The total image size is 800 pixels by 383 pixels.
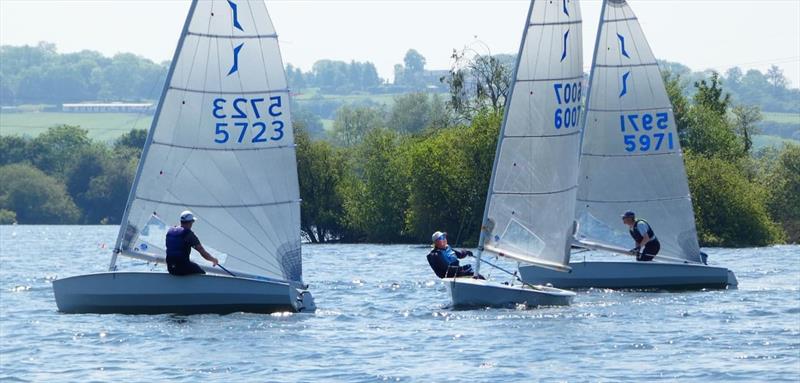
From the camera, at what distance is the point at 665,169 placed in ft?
117

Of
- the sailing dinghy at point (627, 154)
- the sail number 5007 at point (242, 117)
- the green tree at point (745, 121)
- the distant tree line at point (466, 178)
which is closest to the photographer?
the sail number 5007 at point (242, 117)

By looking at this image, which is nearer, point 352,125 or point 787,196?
point 787,196

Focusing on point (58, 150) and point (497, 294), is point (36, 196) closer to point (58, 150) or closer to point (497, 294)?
point (58, 150)

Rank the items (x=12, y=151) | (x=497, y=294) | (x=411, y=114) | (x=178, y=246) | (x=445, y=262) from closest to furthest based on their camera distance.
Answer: (x=178, y=246) < (x=497, y=294) < (x=445, y=262) < (x=411, y=114) < (x=12, y=151)

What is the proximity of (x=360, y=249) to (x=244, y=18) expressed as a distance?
35614 mm

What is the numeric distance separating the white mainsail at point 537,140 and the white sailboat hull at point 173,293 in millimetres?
4990

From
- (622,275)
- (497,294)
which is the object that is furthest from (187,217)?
(622,275)

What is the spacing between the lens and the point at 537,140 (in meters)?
29.6

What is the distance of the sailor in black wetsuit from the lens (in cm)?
2620

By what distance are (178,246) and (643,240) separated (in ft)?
40.3

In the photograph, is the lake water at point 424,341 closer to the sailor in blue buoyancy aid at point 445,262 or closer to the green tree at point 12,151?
the sailor in blue buoyancy aid at point 445,262

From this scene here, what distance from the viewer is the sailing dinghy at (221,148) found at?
27.6 metres

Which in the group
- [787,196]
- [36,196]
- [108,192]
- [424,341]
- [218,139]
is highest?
[218,139]

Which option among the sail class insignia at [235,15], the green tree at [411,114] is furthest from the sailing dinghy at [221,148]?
the green tree at [411,114]
